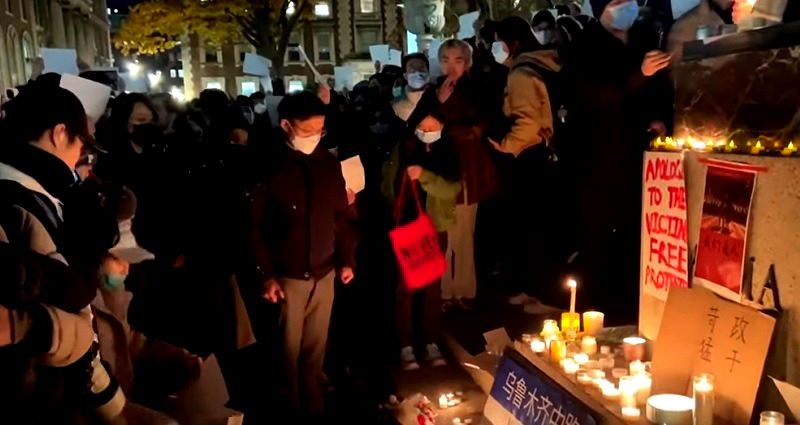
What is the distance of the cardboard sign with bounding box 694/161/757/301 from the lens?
3.46 m

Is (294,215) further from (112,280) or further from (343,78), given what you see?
(343,78)

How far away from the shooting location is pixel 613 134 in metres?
5.84

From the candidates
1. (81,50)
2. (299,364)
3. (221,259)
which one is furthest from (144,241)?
(81,50)

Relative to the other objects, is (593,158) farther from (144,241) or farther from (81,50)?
(81,50)

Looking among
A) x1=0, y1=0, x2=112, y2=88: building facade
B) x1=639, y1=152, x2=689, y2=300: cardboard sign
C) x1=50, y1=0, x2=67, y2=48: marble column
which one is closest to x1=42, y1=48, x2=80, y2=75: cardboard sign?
x1=0, y1=0, x2=112, y2=88: building facade

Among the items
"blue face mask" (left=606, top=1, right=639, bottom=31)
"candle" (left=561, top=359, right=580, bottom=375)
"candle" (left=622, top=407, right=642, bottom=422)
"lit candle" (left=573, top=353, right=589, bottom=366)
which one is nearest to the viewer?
"candle" (left=622, top=407, right=642, bottom=422)

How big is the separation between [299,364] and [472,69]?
328cm

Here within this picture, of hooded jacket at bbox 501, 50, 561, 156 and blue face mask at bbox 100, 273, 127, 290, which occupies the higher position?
hooded jacket at bbox 501, 50, 561, 156

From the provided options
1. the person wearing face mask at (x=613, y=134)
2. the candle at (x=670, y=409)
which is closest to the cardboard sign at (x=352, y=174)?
the person wearing face mask at (x=613, y=134)

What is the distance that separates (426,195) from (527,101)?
111 cm

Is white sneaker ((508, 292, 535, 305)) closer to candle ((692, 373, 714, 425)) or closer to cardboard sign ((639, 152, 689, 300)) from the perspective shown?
cardboard sign ((639, 152, 689, 300))

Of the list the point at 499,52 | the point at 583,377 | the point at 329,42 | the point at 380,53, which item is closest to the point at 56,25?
the point at 329,42

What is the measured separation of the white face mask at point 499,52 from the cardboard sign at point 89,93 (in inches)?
150

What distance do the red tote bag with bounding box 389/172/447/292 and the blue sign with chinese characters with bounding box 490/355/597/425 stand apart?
1.75 metres
